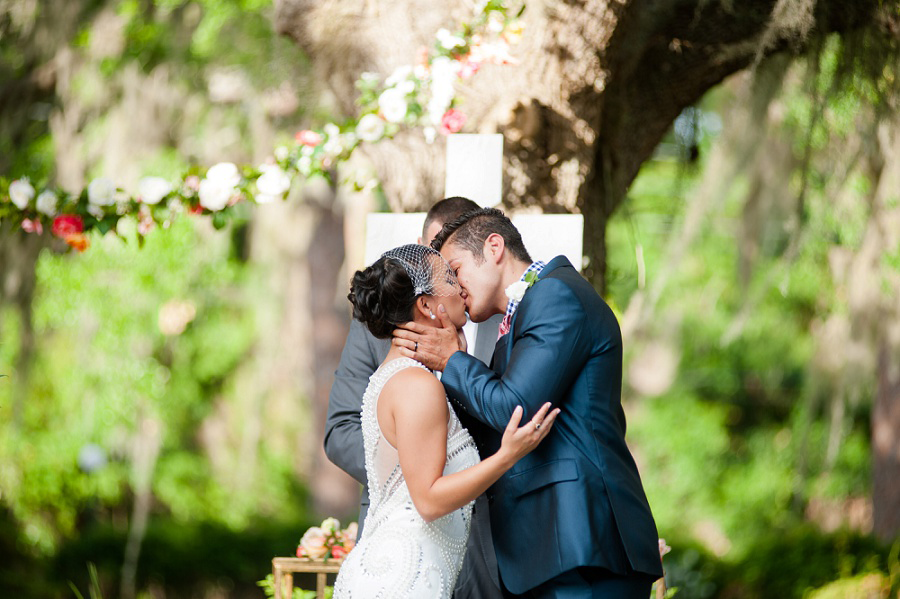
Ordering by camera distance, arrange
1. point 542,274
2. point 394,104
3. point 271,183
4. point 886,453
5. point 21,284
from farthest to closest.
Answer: point 886,453
point 21,284
point 271,183
point 394,104
point 542,274

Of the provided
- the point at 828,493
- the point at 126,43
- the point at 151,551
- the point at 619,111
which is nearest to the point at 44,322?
the point at 151,551

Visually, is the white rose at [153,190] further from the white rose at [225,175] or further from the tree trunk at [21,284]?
the tree trunk at [21,284]

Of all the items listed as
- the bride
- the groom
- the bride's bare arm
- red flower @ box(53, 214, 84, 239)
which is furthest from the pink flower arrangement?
red flower @ box(53, 214, 84, 239)

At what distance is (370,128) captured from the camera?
3748 mm

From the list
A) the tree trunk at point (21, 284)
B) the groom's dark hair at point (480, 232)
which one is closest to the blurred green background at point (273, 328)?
the tree trunk at point (21, 284)

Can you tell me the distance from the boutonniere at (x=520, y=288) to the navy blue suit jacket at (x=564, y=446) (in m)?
0.11

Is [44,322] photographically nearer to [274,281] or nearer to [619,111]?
[274,281]

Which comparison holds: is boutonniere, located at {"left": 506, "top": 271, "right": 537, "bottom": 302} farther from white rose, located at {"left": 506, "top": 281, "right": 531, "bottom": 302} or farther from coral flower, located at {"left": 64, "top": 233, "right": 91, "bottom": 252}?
coral flower, located at {"left": 64, "top": 233, "right": 91, "bottom": 252}

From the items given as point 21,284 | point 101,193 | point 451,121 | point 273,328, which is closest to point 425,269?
point 451,121

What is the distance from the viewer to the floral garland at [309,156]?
356 cm

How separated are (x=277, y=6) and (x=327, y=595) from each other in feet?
7.89

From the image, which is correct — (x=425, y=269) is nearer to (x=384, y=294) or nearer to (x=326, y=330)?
(x=384, y=294)

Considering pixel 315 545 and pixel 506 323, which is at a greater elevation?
pixel 506 323

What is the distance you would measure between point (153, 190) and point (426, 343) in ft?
5.59
